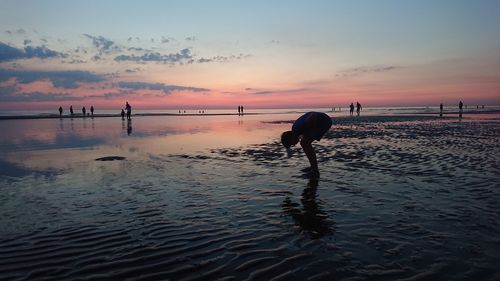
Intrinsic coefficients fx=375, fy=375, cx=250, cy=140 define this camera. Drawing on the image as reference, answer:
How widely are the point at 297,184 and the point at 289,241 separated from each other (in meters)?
4.02

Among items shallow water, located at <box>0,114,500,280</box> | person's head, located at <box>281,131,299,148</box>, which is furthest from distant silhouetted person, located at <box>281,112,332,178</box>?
shallow water, located at <box>0,114,500,280</box>

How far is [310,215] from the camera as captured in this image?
6.78m

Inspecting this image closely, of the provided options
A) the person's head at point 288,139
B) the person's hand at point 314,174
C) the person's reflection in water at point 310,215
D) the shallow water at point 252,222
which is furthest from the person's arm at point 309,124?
the person's reflection in water at point 310,215

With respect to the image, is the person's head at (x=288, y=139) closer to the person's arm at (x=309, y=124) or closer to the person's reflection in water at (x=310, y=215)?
the person's arm at (x=309, y=124)

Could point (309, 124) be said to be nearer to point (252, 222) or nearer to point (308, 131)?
point (308, 131)

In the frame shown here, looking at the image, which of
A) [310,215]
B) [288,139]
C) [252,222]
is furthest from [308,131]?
[252,222]

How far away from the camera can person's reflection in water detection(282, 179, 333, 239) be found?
595 cm

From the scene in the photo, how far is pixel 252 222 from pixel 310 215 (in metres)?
1.11

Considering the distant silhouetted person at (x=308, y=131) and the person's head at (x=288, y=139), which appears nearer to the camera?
the person's head at (x=288, y=139)

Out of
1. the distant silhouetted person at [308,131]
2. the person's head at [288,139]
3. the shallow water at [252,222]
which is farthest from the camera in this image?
the distant silhouetted person at [308,131]

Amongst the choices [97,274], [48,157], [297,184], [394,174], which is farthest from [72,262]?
[48,157]

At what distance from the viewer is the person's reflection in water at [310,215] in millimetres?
5953

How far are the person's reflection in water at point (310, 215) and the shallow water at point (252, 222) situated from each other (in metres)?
0.03

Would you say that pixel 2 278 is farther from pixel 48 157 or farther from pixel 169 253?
pixel 48 157
